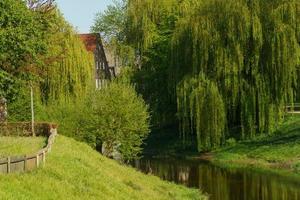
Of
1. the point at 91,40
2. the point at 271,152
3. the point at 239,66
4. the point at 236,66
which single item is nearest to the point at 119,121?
the point at 236,66

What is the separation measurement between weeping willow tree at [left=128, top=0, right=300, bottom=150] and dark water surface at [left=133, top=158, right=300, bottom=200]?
3.30 meters

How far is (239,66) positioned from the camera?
46.6 meters

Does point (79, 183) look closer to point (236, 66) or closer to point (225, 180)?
point (225, 180)

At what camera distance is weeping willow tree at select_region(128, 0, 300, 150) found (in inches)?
1802

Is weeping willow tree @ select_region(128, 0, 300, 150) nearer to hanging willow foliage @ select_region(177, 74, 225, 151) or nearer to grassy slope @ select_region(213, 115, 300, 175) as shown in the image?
hanging willow foliage @ select_region(177, 74, 225, 151)

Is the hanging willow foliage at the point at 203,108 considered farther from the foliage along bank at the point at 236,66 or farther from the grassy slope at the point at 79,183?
the grassy slope at the point at 79,183

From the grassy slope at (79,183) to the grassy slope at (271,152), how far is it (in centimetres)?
1179

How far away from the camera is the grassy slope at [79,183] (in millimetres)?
17859

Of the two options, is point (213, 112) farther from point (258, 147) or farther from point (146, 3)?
point (146, 3)

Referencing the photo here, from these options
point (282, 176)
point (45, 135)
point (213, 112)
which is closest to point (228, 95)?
point (213, 112)

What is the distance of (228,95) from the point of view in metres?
47.3

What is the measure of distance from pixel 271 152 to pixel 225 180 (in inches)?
348

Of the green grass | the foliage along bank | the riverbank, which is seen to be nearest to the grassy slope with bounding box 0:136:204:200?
the green grass

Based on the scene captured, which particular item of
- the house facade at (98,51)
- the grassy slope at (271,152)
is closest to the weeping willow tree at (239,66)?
the grassy slope at (271,152)
